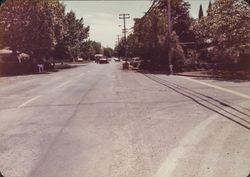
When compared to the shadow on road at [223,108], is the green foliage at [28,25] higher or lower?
higher

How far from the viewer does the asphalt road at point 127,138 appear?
715 cm

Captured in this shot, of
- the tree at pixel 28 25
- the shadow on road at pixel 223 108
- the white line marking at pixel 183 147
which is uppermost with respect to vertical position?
the tree at pixel 28 25

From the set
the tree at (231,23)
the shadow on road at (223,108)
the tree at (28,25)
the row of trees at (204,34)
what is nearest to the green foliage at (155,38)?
the row of trees at (204,34)

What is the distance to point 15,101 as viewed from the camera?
1778 cm

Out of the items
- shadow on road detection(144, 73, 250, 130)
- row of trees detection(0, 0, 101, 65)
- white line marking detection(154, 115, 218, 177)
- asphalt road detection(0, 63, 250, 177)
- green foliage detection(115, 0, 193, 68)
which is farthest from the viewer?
row of trees detection(0, 0, 101, 65)

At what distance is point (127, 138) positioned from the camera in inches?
379

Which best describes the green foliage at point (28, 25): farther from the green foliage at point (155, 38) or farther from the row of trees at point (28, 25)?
the green foliage at point (155, 38)

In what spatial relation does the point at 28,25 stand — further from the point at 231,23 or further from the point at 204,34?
the point at 231,23

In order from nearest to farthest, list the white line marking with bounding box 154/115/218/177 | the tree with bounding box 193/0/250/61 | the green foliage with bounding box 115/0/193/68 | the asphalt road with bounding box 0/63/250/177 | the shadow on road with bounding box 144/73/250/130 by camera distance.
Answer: the white line marking with bounding box 154/115/218/177, the asphalt road with bounding box 0/63/250/177, the shadow on road with bounding box 144/73/250/130, the tree with bounding box 193/0/250/61, the green foliage with bounding box 115/0/193/68

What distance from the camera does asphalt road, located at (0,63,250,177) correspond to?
7.15 m

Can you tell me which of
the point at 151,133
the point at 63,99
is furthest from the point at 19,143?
the point at 63,99

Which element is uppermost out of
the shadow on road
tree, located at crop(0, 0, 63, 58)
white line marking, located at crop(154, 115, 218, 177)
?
tree, located at crop(0, 0, 63, 58)

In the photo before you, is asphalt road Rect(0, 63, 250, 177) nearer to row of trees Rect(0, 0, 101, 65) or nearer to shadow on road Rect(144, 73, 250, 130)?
shadow on road Rect(144, 73, 250, 130)

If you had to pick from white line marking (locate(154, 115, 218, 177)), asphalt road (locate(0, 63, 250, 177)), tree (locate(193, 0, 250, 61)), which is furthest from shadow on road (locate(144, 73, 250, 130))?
tree (locate(193, 0, 250, 61))
